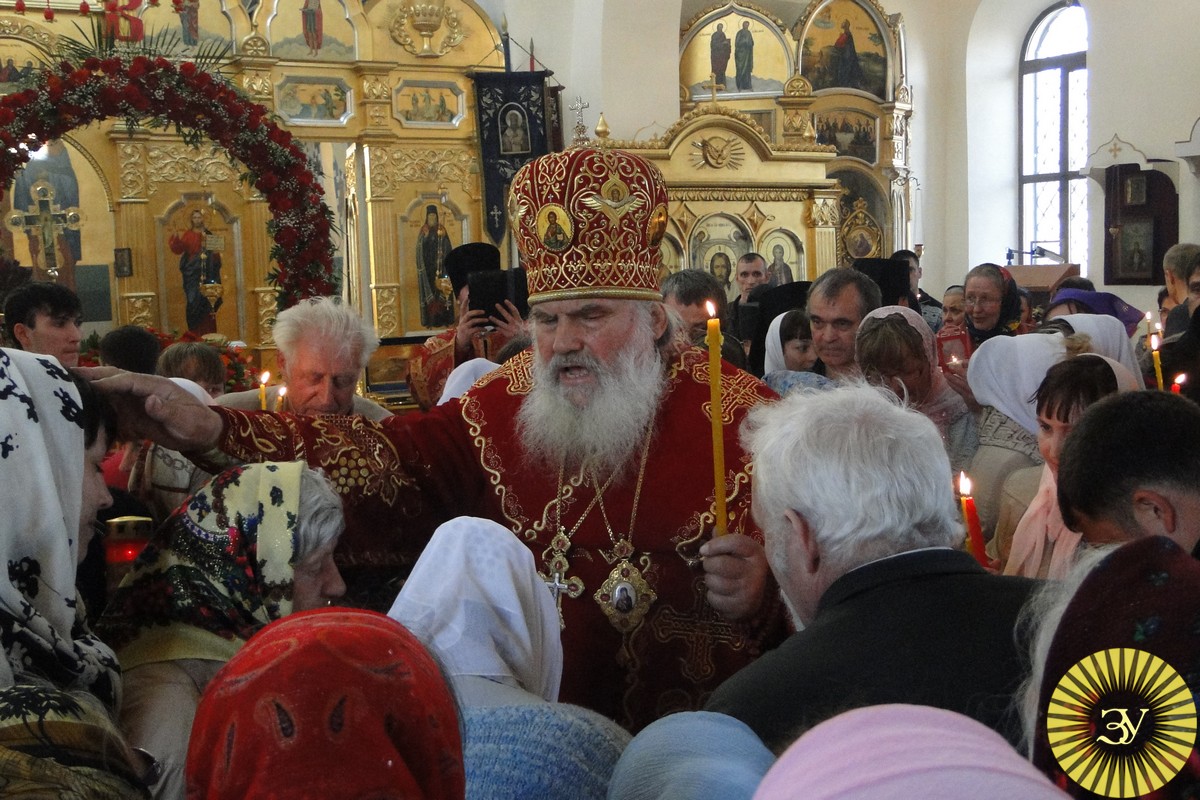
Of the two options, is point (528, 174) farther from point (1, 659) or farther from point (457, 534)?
point (1, 659)

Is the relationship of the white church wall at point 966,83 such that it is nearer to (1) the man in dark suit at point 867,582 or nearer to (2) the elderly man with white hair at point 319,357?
(2) the elderly man with white hair at point 319,357

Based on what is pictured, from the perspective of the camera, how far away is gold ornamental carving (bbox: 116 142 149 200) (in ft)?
37.8

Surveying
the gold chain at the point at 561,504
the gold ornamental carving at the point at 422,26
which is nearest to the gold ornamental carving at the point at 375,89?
the gold ornamental carving at the point at 422,26

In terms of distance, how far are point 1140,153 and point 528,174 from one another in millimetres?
13255

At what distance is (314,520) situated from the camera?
1908mm

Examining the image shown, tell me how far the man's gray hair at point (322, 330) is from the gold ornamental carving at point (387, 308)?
8.39m

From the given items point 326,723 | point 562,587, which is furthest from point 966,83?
point 326,723

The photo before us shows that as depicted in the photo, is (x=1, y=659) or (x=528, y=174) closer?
(x=1, y=659)

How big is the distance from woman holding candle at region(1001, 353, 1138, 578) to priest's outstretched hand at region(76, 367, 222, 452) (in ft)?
6.25

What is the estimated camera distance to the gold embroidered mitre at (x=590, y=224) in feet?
9.92

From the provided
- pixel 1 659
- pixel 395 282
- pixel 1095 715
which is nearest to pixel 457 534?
pixel 1 659

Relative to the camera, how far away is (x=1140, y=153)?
567 inches

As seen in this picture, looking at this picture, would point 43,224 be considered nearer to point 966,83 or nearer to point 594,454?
point 594,454

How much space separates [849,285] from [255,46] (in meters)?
9.19
